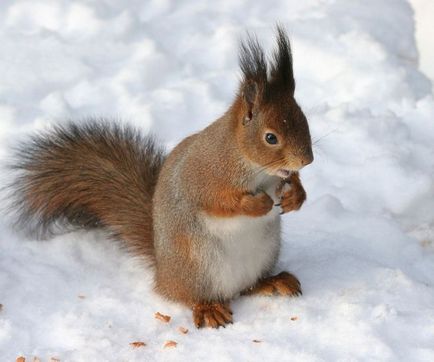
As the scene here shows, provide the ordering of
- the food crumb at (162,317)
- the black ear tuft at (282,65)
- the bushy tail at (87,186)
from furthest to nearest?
the bushy tail at (87,186), the food crumb at (162,317), the black ear tuft at (282,65)

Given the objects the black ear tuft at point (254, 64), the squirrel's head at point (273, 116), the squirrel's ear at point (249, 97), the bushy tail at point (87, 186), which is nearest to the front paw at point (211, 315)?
the bushy tail at point (87, 186)

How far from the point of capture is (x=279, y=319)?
Answer: 292 centimetres

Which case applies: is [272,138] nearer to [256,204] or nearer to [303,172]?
[256,204]

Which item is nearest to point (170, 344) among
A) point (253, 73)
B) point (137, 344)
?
point (137, 344)

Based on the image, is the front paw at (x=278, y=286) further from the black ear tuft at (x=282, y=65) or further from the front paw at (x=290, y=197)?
the black ear tuft at (x=282, y=65)

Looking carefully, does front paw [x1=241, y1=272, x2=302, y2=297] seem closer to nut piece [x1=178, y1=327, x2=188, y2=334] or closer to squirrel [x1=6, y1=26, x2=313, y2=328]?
squirrel [x1=6, y1=26, x2=313, y2=328]

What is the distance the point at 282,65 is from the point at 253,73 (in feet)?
0.29

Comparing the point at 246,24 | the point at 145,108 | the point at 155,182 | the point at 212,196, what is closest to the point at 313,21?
the point at 246,24

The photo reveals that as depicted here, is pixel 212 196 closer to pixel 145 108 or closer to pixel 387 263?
pixel 387 263

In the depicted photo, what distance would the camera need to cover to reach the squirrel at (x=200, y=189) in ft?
9.00

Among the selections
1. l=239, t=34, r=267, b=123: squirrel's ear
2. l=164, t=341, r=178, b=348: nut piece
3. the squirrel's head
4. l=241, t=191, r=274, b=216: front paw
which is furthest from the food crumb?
l=239, t=34, r=267, b=123: squirrel's ear

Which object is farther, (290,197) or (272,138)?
(290,197)

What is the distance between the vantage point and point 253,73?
274cm

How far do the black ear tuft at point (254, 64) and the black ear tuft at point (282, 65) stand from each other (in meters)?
0.03
